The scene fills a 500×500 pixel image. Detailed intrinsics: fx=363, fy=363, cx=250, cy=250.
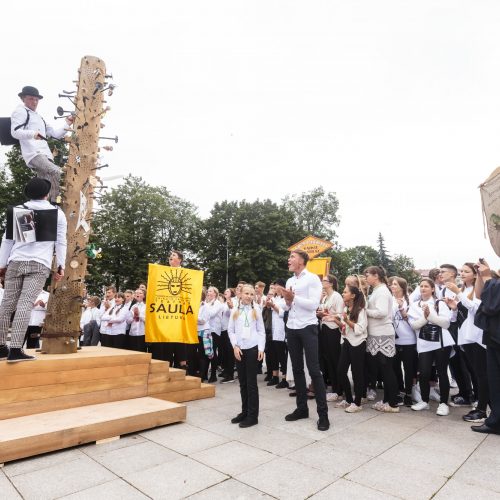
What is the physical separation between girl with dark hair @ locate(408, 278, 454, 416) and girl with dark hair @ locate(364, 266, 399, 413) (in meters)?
0.44

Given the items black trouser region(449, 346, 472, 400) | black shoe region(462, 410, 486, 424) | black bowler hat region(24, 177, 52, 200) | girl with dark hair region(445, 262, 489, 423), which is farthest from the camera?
black trouser region(449, 346, 472, 400)

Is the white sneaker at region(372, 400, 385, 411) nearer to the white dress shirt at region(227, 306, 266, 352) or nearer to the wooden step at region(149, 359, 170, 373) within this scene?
the white dress shirt at region(227, 306, 266, 352)

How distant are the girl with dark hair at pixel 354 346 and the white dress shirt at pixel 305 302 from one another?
3.25ft

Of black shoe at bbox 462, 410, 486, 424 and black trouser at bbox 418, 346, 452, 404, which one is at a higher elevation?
black trouser at bbox 418, 346, 452, 404

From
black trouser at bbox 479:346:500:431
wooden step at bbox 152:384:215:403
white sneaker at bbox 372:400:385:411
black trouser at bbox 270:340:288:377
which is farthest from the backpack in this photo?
black trouser at bbox 479:346:500:431

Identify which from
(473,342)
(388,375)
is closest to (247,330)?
(388,375)

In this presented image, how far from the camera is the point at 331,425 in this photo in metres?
4.68

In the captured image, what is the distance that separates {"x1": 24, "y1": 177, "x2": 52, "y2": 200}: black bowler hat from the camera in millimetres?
4473

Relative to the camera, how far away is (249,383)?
15.5 feet

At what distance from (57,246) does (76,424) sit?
2.10 meters

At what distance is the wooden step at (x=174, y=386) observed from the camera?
5.35m

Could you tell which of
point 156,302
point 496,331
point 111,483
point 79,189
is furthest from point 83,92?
point 496,331

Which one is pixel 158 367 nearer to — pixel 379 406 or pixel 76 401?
pixel 76 401

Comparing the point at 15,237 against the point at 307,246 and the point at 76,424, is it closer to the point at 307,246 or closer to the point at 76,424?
the point at 76,424
